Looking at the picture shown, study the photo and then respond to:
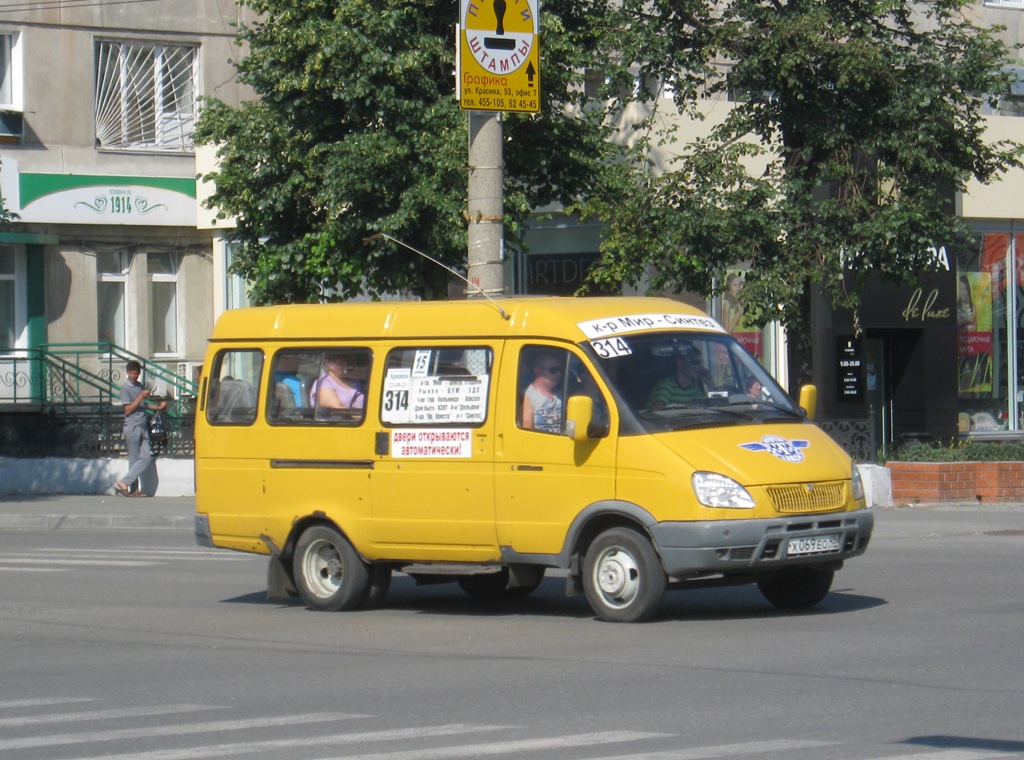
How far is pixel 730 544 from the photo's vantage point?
10.7 meters

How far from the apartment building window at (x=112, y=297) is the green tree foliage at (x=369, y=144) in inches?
383

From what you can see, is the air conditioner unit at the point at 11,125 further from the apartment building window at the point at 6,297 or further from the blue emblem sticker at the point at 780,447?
the blue emblem sticker at the point at 780,447

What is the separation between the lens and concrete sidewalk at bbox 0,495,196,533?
22.0 metres

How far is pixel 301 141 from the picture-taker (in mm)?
22469

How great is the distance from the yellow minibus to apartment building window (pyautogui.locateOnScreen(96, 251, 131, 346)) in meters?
20.2

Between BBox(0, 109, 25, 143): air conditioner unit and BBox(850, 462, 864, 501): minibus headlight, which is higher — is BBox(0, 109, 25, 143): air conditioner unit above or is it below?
above

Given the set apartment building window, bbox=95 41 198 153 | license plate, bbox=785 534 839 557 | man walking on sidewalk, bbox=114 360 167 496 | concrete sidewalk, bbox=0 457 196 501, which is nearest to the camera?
license plate, bbox=785 534 839 557

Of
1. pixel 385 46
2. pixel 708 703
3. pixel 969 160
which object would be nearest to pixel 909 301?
pixel 969 160

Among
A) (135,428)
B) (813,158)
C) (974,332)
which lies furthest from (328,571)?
(974,332)

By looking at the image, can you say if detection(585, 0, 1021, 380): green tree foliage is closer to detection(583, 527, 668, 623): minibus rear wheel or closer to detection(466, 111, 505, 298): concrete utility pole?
detection(466, 111, 505, 298): concrete utility pole

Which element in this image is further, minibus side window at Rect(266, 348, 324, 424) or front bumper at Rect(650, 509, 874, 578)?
minibus side window at Rect(266, 348, 324, 424)

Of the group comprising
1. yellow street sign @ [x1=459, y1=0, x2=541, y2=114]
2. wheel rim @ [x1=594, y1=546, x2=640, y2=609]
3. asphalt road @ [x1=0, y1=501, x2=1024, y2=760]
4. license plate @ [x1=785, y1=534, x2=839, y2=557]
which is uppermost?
yellow street sign @ [x1=459, y1=0, x2=541, y2=114]

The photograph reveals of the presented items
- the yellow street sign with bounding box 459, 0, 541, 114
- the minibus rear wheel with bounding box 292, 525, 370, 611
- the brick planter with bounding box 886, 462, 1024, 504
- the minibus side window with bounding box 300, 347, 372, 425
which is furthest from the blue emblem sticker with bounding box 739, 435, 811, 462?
the brick planter with bounding box 886, 462, 1024, 504

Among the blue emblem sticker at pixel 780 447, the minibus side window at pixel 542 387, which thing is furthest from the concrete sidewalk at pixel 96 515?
the blue emblem sticker at pixel 780 447
